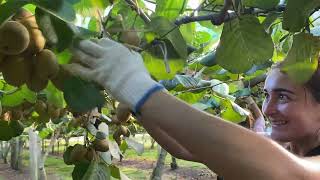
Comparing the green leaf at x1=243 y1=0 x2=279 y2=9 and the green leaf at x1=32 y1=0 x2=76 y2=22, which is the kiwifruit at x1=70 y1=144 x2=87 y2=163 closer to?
the green leaf at x1=243 y1=0 x2=279 y2=9

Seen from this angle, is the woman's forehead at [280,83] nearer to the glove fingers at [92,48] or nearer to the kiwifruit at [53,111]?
the glove fingers at [92,48]

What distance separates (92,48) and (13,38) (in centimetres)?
15

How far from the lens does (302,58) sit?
1.21 meters

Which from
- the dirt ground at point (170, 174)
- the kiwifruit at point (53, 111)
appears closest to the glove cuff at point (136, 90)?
the kiwifruit at point (53, 111)

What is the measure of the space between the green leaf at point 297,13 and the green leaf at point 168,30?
0.81 feet

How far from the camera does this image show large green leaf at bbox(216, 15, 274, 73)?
3.80ft

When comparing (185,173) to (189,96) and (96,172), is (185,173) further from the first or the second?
(96,172)

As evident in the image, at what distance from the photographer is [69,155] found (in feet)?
6.81

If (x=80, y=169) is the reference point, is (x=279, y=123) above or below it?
above

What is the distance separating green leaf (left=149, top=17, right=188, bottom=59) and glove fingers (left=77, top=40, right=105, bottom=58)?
202 millimetres

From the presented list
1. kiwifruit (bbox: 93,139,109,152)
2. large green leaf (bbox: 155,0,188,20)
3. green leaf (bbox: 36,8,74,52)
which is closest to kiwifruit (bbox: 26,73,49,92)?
green leaf (bbox: 36,8,74,52)

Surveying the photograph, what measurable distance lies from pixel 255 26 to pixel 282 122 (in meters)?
0.41

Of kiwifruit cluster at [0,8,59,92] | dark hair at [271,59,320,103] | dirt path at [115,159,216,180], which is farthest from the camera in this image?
dirt path at [115,159,216,180]

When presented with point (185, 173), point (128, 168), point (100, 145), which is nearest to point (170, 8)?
point (100, 145)
